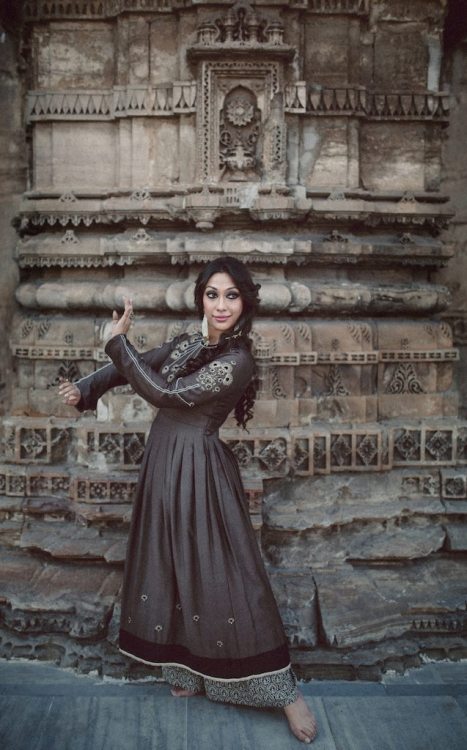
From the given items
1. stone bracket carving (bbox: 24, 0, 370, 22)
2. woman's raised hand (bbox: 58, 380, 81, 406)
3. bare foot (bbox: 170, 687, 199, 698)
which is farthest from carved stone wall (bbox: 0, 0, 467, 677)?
woman's raised hand (bbox: 58, 380, 81, 406)

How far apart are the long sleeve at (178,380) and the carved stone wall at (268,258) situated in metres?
1.21

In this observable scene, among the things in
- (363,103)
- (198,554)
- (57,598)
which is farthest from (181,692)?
(363,103)

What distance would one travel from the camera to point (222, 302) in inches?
126

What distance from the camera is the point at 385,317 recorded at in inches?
192

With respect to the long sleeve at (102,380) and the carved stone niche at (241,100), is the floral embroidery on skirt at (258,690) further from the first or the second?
the carved stone niche at (241,100)

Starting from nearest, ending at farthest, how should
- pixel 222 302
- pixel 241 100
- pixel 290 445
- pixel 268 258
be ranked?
pixel 222 302 < pixel 290 445 < pixel 268 258 < pixel 241 100

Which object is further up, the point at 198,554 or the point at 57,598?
the point at 198,554

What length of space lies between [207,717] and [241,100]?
Result: 362 centimetres

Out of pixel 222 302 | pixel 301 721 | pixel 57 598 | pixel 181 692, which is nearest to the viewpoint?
pixel 301 721

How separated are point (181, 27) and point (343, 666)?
3.98 meters

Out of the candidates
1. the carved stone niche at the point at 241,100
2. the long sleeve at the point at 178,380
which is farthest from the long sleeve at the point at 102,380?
the carved stone niche at the point at 241,100

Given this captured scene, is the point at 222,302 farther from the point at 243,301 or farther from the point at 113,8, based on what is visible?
the point at 113,8

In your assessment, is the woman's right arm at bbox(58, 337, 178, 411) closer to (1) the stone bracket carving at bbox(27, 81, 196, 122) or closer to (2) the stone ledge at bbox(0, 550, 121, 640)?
(2) the stone ledge at bbox(0, 550, 121, 640)

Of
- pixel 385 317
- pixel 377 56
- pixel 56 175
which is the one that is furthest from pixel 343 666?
pixel 377 56
